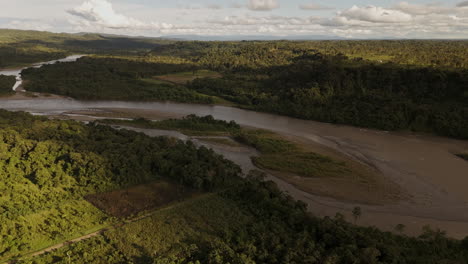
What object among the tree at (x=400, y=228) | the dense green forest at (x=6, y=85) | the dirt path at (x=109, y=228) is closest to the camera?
the dirt path at (x=109, y=228)

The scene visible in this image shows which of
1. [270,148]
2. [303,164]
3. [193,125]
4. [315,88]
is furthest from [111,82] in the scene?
[303,164]

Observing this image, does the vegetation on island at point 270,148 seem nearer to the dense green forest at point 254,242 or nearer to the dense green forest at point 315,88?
the dense green forest at point 254,242

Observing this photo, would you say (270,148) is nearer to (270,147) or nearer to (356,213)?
(270,147)

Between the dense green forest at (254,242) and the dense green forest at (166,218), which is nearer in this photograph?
the dense green forest at (254,242)

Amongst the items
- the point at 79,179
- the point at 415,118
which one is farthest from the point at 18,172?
the point at 415,118

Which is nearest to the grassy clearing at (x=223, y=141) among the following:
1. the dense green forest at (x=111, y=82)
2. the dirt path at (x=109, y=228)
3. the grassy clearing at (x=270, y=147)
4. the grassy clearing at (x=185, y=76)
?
the grassy clearing at (x=270, y=147)

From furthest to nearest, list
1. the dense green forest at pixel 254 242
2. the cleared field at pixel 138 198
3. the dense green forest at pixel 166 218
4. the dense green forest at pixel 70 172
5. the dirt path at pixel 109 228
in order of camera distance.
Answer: the cleared field at pixel 138 198
the dense green forest at pixel 70 172
the dirt path at pixel 109 228
the dense green forest at pixel 166 218
the dense green forest at pixel 254 242

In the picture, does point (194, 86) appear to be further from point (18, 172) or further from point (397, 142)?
point (18, 172)
